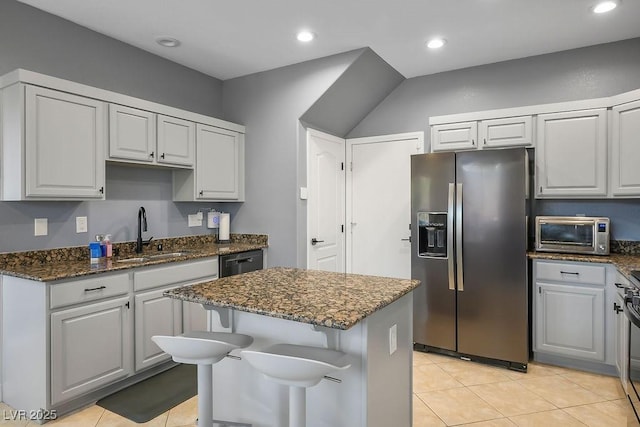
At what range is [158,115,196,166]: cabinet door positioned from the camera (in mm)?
3275

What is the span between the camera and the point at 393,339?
1839 mm

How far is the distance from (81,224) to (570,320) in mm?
3887

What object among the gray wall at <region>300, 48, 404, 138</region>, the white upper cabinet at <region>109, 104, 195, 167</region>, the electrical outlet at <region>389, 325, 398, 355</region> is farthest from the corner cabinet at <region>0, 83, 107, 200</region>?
the electrical outlet at <region>389, 325, 398, 355</region>

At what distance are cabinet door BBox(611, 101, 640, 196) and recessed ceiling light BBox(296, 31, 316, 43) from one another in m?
2.45

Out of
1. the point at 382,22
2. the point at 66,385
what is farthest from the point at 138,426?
the point at 382,22

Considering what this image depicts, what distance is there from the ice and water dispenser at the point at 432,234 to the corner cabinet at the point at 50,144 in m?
2.63

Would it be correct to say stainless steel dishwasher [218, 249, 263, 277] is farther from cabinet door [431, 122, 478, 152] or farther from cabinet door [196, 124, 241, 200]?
cabinet door [431, 122, 478, 152]

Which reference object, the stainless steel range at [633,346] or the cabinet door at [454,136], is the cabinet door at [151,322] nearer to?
the cabinet door at [454,136]

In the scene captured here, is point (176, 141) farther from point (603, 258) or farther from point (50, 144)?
point (603, 258)

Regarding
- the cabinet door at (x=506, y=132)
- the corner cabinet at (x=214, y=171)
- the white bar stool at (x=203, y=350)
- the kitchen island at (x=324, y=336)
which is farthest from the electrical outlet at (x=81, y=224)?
the cabinet door at (x=506, y=132)

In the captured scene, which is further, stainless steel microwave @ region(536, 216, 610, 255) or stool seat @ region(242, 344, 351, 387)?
stainless steel microwave @ region(536, 216, 610, 255)

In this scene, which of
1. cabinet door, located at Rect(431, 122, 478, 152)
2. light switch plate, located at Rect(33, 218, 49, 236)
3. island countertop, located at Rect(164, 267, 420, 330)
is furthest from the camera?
cabinet door, located at Rect(431, 122, 478, 152)

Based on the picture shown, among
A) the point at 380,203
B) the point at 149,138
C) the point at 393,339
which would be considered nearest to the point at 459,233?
the point at 380,203

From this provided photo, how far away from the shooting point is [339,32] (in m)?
3.11
